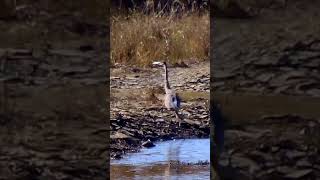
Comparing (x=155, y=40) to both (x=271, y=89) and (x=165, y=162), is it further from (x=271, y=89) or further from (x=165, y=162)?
(x=271, y=89)

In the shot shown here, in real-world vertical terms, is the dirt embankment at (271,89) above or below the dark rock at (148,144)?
above

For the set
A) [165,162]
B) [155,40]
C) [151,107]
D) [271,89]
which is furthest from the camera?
[155,40]

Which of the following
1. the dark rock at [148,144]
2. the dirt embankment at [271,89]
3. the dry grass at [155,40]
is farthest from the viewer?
the dry grass at [155,40]

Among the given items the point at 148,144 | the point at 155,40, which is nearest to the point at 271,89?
the point at 148,144

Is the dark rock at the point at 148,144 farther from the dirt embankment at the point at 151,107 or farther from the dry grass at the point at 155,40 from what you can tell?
the dry grass at the point at 155,40

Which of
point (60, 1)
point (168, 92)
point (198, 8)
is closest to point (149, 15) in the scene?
point (198, 8)

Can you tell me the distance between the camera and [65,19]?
2006 mm

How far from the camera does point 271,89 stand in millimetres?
2010

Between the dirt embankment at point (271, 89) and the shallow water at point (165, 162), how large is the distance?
3.98 m

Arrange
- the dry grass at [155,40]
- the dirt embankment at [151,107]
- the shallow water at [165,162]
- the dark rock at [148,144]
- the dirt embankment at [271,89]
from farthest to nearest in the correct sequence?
the dry grass at [155,40]
the dirt embankment at [151,107]
the dark rock at [148,144]
the shallow water at [165,162]
the dirt embankment at [271,89]

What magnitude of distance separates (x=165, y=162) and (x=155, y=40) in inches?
170

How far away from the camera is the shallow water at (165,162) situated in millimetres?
6199

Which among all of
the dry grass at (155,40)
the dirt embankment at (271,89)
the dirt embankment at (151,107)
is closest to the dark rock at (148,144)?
the dirt embankment at (151,107)

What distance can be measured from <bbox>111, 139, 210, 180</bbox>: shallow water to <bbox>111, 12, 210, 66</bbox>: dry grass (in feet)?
11.2
